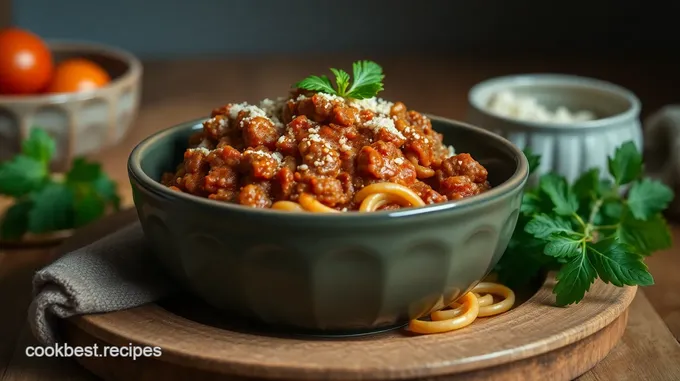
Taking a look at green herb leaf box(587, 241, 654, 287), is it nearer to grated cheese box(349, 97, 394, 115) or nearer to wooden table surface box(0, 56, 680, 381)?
wooden table surface box(0, 56, 680, 381)

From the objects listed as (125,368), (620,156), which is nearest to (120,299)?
(125,368)

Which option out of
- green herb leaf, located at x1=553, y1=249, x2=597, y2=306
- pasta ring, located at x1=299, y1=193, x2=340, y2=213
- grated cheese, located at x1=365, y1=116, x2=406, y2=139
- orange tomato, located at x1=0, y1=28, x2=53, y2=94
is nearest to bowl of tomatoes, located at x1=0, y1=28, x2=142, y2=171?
orange tomato, located at x1=0, y1=28, x2=53, y2=94

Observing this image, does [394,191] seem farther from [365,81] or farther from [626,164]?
[626,164]

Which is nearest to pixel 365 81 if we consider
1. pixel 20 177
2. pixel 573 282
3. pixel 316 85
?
pixel 316 85

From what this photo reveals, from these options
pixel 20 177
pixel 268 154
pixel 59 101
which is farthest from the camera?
pixel 59 101

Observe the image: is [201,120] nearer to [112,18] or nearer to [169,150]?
[169,150]
